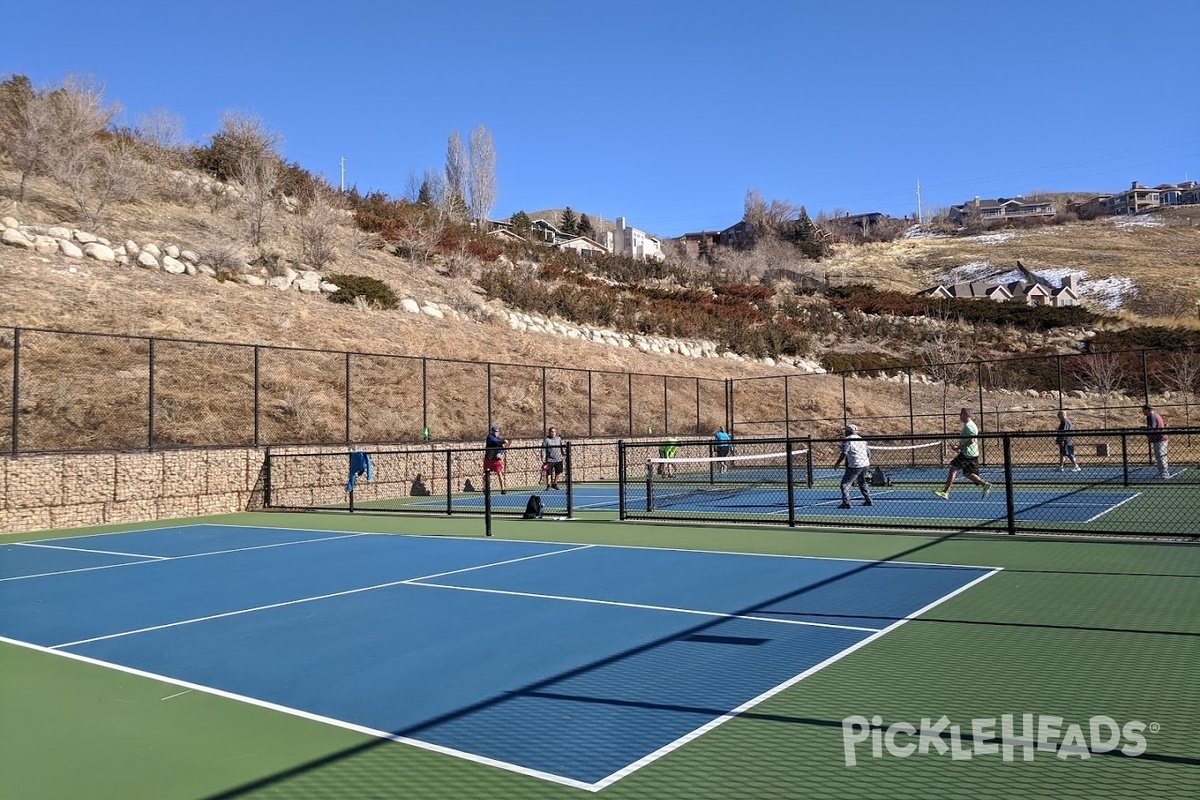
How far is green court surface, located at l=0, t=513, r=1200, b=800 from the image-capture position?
4328 mm

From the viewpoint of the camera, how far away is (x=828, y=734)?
16.4ft

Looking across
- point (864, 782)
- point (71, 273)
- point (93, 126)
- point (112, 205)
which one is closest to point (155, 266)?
point (71, 273)

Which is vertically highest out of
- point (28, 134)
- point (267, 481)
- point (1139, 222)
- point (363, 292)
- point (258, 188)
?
point (1139, 222)

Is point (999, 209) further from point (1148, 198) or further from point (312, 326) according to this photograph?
point (312, 326)

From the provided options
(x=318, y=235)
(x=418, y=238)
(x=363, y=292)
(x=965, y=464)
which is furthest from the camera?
(x=418, y=238)

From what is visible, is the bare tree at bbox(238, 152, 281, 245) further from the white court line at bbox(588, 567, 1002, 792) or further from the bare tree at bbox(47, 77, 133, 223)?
the white court line at bbox(588, 567, 1002, 792)

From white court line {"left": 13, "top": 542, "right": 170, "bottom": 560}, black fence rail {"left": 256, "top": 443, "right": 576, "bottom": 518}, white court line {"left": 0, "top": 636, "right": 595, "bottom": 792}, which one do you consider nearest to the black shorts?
black fence rail {"left": 256, "top": 443, "right": 576, "bottom": 518}

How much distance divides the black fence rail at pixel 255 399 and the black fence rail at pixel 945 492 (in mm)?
4709

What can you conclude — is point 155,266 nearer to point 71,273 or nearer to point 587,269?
point 71,273

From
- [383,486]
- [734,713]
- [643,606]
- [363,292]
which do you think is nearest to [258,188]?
[363,292]

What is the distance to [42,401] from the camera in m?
22.2

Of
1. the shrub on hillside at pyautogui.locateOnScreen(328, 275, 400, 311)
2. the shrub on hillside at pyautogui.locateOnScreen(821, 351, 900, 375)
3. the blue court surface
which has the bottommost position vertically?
the blue court surface

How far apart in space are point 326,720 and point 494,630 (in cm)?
247

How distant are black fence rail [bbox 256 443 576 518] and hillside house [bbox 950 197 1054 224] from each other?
143411 millimetres
